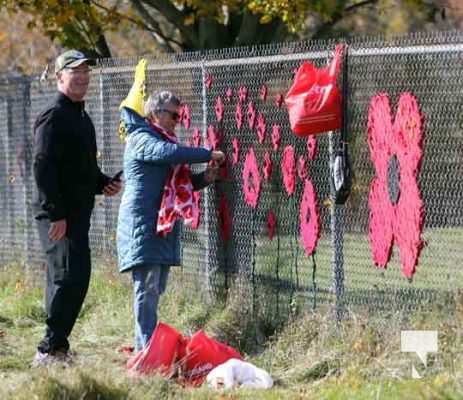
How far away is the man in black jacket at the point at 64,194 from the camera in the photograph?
8.91 metres

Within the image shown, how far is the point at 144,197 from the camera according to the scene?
8.91 meters

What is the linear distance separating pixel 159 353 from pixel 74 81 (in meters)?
1.96

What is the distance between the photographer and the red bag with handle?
8.92 meters

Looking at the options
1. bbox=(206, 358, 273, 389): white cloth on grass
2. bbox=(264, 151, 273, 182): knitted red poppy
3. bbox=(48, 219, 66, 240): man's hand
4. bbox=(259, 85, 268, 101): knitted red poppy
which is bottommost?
bbox=(206, 358, 273, 389): white cloth on grass

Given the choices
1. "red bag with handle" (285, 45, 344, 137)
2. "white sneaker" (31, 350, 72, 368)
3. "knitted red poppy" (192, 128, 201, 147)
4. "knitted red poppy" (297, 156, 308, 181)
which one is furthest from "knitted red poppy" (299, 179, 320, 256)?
"white sneaker" (31, 350, 72, 368)

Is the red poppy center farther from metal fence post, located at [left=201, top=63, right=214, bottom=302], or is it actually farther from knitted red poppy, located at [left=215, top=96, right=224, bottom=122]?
metal fence post, located at [left=201, top=63, right=214, bottom=302]

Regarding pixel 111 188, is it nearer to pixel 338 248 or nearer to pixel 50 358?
pixel 50 358

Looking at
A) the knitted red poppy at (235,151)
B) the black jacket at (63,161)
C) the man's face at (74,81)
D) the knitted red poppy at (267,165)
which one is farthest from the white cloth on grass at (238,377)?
the knitted red poppy at (235,151)

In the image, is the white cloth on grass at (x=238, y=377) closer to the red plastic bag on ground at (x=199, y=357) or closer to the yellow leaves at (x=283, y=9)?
the red plastic bag on ground at (x=199, y=357)

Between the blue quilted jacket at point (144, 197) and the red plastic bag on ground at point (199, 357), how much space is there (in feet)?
2.04

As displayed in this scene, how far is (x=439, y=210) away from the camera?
844cm

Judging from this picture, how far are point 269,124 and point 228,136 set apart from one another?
0.56m

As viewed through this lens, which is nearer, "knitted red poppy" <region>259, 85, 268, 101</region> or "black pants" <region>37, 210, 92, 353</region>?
"black pants" <region>37, 210, 92, 353</region>

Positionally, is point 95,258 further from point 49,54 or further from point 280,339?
point 49,54
